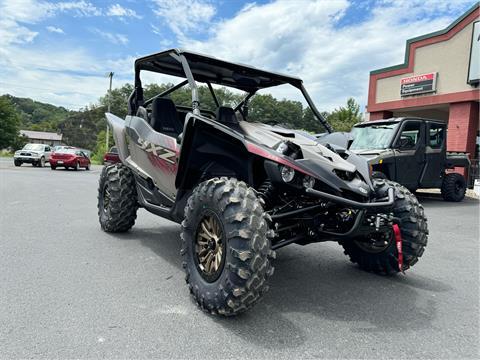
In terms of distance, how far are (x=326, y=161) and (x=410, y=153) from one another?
24.1ft

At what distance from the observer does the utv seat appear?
461 centimetres

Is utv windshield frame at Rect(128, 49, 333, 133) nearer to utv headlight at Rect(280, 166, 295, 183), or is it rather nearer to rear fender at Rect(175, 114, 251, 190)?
rear fender at Rect(175, 114, 251, 190)

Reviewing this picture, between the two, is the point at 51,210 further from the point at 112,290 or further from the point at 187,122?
the point at 187,122

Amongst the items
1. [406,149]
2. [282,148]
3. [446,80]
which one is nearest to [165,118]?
[282,148]

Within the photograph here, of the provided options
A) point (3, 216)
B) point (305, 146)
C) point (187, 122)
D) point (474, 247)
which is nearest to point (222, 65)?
point (187, 122)

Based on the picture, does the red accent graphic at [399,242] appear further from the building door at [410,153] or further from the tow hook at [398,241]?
the building door at [410,153]

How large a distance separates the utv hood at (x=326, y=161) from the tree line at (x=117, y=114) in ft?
2.71

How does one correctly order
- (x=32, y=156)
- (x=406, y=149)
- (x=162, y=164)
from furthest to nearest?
A: (x=32, y=156)
(x=406, y=149)
(x=162, y=164)

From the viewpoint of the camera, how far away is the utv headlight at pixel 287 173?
297 cm

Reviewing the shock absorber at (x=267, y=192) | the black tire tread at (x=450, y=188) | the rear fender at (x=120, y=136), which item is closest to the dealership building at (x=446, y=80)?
the black tire tread at (x=450, y=188)

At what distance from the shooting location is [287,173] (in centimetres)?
299

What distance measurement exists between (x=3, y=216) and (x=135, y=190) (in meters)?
2.99

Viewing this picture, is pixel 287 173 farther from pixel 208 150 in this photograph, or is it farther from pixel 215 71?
pixel 215 71

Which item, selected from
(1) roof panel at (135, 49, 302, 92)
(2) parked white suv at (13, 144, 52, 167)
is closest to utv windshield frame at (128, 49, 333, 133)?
(1) roof panel at (135, 49, 302, 92)
